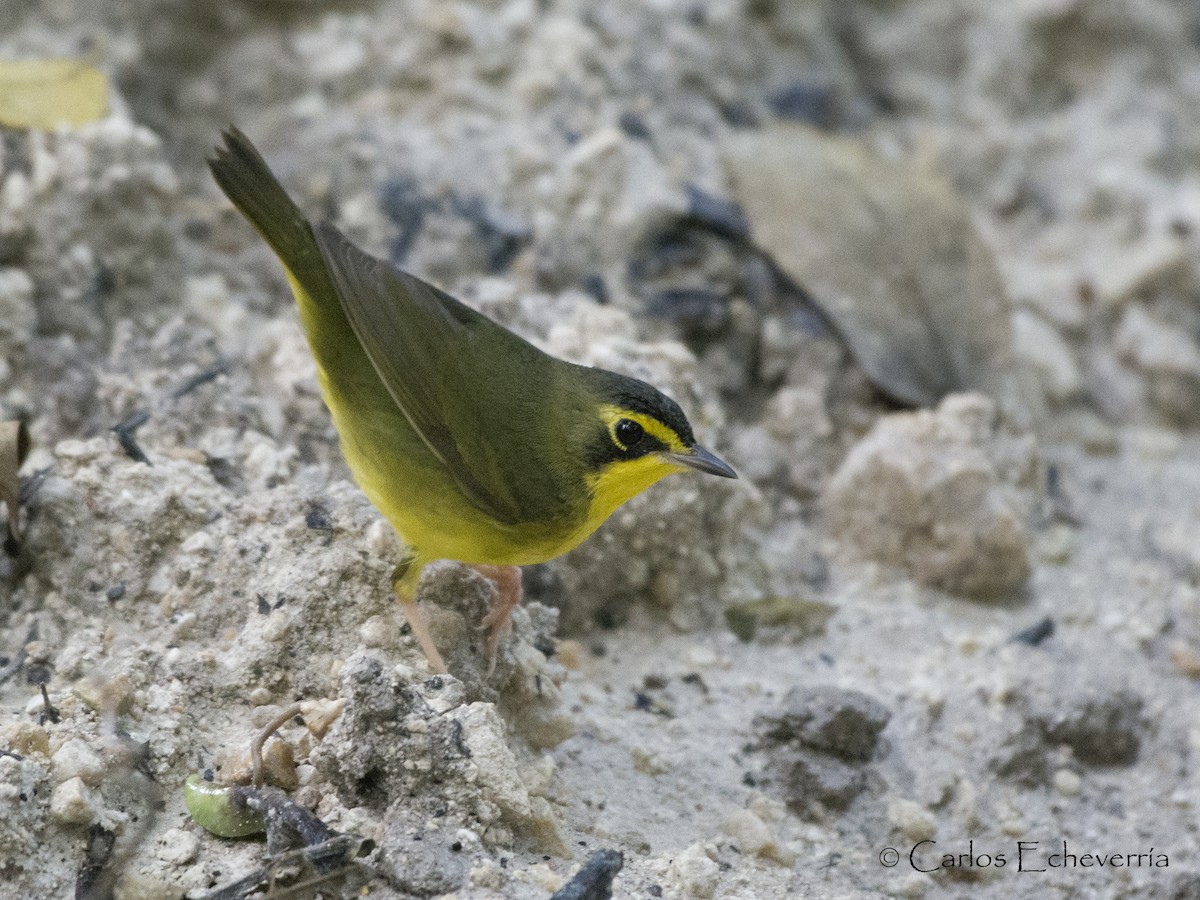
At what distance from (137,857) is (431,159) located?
123 inches

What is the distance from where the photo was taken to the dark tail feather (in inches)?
147

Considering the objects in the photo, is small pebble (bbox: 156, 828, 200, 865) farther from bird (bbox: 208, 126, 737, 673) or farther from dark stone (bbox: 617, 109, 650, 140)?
dark stone (bbox: 617, 109, 650, 140)

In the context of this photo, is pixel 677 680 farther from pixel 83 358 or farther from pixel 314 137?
pixel 314 137

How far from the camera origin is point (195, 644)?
362cm

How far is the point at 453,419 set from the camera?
3.73 m

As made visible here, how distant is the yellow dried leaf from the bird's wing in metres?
1.77

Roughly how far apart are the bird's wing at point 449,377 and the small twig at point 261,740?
1.98ft

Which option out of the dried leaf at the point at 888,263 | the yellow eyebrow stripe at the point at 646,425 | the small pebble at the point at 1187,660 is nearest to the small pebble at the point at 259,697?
the yellow eyebrow stripe at the point at 646,425

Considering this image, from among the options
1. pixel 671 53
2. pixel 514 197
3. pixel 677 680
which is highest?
pixel 671 53

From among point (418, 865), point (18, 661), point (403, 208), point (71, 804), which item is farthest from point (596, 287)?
point (71, 804)

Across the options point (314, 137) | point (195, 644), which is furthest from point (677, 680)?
point (314, 137)

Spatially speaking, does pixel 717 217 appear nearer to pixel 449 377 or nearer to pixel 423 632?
pixel 449 377

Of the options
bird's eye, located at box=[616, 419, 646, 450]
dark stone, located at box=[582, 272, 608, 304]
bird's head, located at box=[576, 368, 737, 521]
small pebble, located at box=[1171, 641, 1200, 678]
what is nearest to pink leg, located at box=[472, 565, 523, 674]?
bird's head, located at box=[576, 368, 737, 521]

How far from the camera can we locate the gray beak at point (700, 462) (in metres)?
3.77
